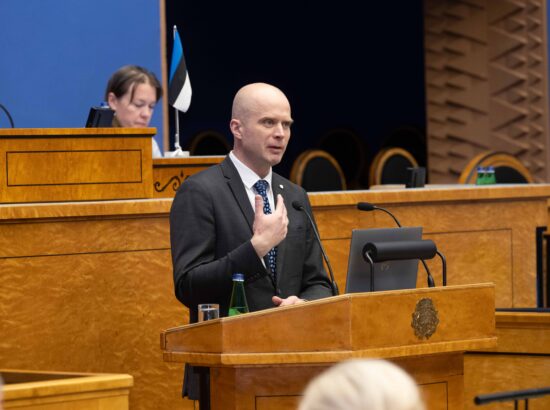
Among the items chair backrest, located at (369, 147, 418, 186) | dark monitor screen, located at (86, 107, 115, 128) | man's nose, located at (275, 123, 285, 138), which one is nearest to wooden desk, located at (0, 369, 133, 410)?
man's nose, located at (275, 123, 285, 138)

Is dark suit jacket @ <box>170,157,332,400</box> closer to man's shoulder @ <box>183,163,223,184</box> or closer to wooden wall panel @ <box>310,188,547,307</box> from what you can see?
man's shoulder @ <box>183,163,223,184</box>

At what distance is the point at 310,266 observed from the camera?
3.67 m

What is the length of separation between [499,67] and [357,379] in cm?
995

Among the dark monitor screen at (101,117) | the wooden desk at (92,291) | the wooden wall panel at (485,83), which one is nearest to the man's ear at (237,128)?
the wooden desk at (92,291)

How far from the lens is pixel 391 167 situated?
8719mm

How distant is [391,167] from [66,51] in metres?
2.72

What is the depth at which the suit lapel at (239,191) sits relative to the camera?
3.56 meters

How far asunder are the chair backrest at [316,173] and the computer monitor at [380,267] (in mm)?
4798

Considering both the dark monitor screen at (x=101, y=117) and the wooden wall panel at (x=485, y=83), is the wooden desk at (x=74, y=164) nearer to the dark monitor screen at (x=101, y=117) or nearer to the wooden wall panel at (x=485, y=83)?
the dark monitor screen at (x=101, y=117)

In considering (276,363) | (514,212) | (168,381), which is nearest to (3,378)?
(276,363)

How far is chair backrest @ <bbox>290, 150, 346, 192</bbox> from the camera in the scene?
839 cm

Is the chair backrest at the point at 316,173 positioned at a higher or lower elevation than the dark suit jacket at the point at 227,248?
higher

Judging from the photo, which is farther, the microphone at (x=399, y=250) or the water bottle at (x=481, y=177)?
the water bottle at (x=481, y=177)

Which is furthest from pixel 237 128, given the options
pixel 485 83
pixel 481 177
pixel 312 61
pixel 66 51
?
pixel 312 61
